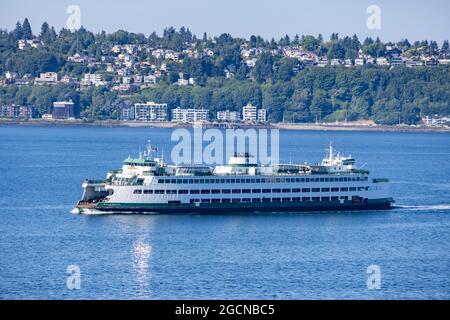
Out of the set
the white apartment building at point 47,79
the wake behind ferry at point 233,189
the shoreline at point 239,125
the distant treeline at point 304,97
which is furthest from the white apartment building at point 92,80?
the wake behind ferry at point 233,189

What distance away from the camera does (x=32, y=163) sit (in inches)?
3031

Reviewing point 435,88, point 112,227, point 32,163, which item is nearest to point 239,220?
point 112,227

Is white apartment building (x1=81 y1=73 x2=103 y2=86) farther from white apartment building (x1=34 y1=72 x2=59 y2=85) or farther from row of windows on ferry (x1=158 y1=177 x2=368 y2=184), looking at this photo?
row of windows on ferry (x1=158 y1=177 x2=368 y2=184)

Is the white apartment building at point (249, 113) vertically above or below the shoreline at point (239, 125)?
above

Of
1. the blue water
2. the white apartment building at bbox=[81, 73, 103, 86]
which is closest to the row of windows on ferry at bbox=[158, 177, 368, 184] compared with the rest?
the blue water

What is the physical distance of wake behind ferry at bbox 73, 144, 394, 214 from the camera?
1796 inches

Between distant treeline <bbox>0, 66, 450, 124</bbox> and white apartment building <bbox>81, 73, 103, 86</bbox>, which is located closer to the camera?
distant treeline <bbox>0, 66, 450, 124</bbox>

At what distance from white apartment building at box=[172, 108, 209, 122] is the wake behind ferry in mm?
121987

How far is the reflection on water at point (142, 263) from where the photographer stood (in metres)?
31.2

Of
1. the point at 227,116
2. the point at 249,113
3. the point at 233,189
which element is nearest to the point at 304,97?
the point at 249,113

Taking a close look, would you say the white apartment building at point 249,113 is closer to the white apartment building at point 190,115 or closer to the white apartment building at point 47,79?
the white apartment building at point 190,115

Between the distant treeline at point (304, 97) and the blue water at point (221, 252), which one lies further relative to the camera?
the distant treeline at point (304, 97)

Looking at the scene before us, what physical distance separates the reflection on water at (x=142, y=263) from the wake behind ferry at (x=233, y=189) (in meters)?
6.78

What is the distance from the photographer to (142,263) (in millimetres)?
34406
